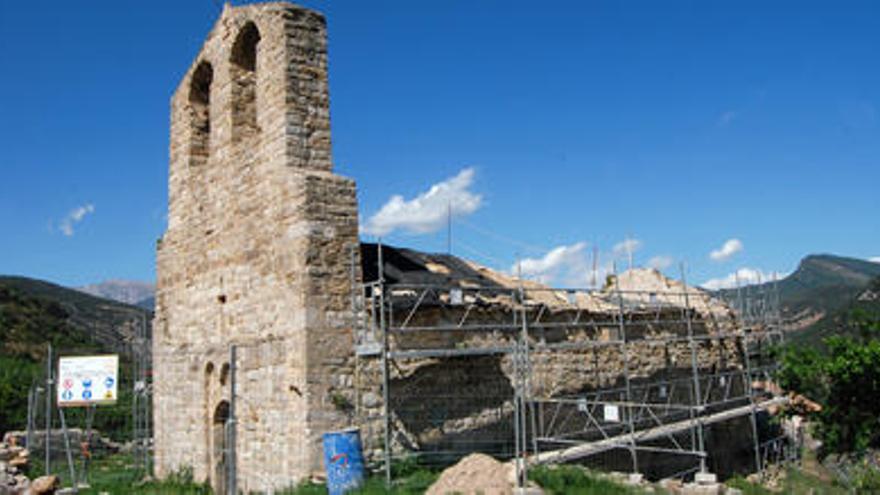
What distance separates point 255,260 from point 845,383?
962 cm

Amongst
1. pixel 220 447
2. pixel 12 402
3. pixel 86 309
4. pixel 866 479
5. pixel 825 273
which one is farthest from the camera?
pixel 825 273

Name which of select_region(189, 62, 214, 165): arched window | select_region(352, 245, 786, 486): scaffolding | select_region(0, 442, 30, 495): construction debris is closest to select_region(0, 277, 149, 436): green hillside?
select_region(0, 442, 30, 495): construction debris

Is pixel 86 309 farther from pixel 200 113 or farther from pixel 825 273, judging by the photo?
pixel 825 273

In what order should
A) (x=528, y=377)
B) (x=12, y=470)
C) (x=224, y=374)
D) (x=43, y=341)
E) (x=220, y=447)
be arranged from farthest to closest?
1. (x=43, y=341)
2. (x=12, y=470)
3. (x=220, y=447)
4. (x=224, y=374)
5. (x=528, y=377)

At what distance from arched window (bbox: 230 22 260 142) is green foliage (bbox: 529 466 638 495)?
24.9 feet

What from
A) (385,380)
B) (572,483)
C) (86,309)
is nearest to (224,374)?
(385,380)

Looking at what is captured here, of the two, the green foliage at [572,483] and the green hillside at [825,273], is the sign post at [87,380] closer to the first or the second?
the green foliage at [572,483]

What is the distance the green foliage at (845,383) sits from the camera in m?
11.9

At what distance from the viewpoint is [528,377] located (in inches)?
457

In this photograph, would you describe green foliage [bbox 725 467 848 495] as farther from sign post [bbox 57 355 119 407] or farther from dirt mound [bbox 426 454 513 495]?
sign post [bbox 57 355 119 407]

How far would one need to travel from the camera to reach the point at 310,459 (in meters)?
10.4

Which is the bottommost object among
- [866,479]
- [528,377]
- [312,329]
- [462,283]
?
[866,479]

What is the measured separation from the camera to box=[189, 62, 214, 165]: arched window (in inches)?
586

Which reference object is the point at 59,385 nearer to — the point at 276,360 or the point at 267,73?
the point at 276,360
